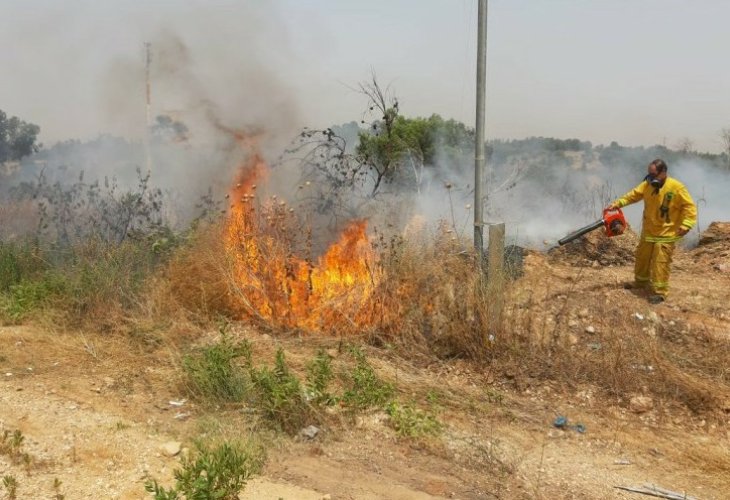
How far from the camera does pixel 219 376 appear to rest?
194 inches

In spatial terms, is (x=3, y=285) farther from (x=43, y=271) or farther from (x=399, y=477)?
(x=399, y=477)

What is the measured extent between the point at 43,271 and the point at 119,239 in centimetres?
118

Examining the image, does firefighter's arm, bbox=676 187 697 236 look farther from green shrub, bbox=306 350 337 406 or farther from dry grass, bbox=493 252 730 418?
green shrub, bbox=306 350 337 406

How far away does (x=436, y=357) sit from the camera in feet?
19.1

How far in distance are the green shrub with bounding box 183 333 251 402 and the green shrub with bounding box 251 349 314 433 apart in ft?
0.84

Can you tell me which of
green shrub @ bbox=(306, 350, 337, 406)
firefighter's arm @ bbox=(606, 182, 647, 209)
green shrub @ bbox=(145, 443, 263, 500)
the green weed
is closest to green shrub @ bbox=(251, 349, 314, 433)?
green shrub @ bbox=(306, 350, 337, 406)

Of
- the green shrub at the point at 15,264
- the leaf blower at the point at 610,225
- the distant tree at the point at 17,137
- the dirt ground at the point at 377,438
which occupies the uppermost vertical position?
the distant tree at the point at 17,137

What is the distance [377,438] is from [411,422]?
0.29 metres

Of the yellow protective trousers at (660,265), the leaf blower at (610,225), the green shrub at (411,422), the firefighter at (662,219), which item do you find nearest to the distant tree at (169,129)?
the leaf blower at (610,225)

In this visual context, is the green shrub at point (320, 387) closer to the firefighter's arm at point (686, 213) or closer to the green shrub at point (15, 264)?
the green shrub at point (15, 264)

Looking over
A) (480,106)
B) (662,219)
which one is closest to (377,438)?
(480,106)

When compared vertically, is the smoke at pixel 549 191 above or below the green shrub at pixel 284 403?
above

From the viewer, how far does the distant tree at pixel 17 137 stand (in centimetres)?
1676

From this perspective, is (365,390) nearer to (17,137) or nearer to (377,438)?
(377,438)
